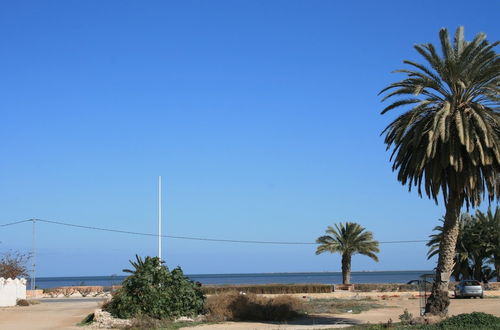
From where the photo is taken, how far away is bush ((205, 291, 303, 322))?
101 ft

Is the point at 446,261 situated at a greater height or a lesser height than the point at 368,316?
greater

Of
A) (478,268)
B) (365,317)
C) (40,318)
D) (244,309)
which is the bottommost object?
(40,318)

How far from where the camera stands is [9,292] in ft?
144

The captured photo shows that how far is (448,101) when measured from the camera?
87.6 feet

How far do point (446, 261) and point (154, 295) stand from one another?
1367cm

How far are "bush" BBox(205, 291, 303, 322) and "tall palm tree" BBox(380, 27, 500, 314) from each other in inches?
305

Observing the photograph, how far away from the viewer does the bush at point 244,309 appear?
3091 cm

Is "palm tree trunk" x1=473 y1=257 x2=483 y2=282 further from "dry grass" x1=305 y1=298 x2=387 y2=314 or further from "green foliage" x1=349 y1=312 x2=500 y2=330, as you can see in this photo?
"green foliage" x1=349 y1=312 x2=500 y2=330

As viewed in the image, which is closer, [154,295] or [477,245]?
[154,295]

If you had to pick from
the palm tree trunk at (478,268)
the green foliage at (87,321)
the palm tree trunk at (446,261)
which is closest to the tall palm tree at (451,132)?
the palm tree trunk at (446,261)

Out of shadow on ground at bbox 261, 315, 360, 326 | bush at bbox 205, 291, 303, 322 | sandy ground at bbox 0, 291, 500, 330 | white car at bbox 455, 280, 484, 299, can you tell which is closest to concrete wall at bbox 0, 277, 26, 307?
sandy ground at bbox 0, 291, 500, 330

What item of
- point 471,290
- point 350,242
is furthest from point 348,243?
point 471,290

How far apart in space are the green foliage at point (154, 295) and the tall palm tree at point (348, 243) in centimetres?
2795

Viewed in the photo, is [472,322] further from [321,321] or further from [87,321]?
[87,321]
